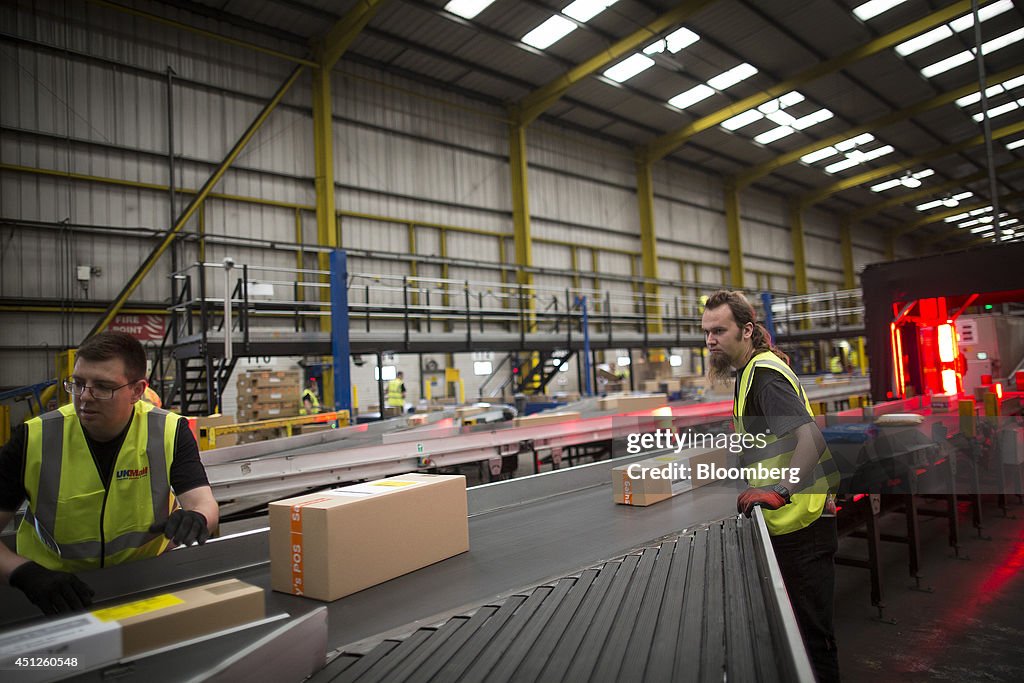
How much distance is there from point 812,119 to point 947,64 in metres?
3.56

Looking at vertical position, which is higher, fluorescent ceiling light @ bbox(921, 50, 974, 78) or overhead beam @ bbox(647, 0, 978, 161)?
fluorescent ceiling light @ bbox(921, 50, 974, 78)

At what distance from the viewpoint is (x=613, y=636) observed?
58.7 inches

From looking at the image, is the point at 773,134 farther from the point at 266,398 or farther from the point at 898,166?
the point at 266,398

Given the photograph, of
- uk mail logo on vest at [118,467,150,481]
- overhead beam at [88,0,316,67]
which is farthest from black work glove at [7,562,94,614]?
overhead beam at [88,0,316,67]

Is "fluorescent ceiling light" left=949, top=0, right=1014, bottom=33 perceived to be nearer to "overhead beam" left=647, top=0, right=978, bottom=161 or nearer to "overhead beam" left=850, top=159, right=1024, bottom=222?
"overhead beam" left=647, top=0, right=978, bottom=161

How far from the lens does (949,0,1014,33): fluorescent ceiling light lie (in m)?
13.7

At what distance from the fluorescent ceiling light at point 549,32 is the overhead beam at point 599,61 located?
45.9 inches

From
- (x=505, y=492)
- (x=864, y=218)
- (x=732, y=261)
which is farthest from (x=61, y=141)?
(x=864, y=218)

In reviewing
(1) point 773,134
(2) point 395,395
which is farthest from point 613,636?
(1) point 773,134

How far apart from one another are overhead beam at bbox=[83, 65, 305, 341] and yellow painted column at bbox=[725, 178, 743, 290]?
55.2 ft

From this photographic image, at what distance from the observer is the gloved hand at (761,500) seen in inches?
78.7

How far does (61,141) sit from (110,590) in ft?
39.9

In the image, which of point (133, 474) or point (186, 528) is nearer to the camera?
point (186, 528)

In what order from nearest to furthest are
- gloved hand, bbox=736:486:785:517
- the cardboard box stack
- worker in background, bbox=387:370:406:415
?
1. gloved hand, bbox=736:486:785:517
2. the cardboard box stack
3. worker in background, bbox=387:370:406:415
